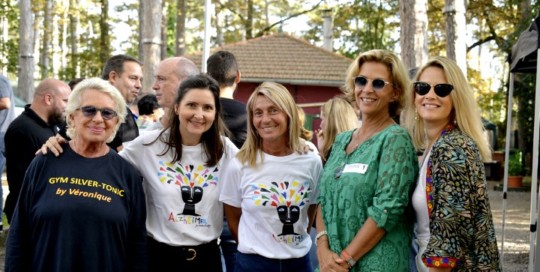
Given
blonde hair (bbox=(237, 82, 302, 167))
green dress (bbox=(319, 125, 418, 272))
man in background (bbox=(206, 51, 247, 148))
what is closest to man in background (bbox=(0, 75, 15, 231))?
man in background (bbox=(206, 51, 247, 148))

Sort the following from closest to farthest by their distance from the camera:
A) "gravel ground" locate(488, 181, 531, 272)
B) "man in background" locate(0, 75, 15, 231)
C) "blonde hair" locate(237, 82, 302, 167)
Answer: "blonde hair" locate(237, 82, 302, 167), "man in background" locate(0, 75, 15, 231), "gravel ground" locate(488, 181, 531, 272)

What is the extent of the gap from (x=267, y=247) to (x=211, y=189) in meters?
0.44

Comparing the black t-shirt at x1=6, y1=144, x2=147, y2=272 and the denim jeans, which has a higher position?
the black t-shirt at x1=6, y1=144, x2=147, y2=272

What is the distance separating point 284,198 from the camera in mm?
4094

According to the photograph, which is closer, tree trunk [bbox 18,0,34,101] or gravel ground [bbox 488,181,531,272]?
gravel ground [bbox 488,181,531,272]

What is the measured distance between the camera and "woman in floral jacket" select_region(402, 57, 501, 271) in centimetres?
337

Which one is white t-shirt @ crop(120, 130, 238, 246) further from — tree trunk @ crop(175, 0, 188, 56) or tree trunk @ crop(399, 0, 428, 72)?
tree trunk @ crop(175, 0, 188, 56)

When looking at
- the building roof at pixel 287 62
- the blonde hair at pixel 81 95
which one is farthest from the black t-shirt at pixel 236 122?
the building roof at pixel 287 62

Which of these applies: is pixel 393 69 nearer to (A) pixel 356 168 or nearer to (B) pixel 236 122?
(A) pixel 356 168

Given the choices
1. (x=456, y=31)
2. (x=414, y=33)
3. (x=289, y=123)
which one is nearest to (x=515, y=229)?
(x=456, y=31)

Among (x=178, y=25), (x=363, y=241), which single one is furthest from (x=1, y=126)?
(x=178, y=25)

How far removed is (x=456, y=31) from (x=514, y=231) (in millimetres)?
4233

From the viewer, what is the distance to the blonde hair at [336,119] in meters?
5.55

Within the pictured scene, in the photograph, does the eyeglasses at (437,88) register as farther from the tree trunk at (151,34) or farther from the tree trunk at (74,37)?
the tree trunk at (74,37)
